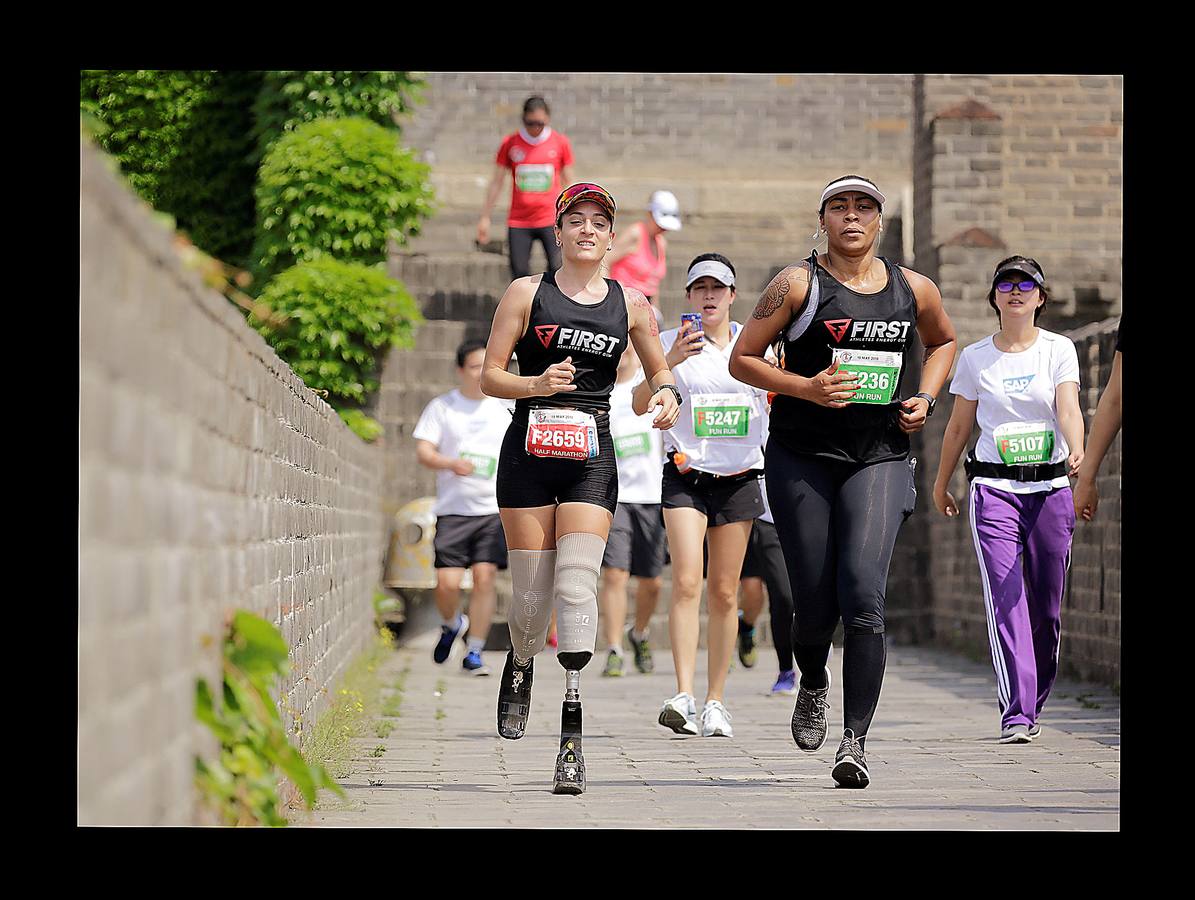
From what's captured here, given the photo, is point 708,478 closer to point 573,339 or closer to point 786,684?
point 573,339

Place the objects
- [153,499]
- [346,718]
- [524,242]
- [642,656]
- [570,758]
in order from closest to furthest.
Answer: [153,499]
[570,758]
[346,718]
[642,656]
[524,242]

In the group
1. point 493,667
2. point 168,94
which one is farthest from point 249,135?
point 493,667

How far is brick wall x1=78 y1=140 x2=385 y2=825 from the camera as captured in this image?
3.07 meters

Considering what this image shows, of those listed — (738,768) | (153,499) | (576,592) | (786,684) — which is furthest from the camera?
(786,684)

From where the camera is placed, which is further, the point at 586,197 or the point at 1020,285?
the point at 1020,285

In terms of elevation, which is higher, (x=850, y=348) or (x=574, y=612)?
(x=850, y=348)

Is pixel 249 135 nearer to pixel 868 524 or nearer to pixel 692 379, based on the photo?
pixel 692 379

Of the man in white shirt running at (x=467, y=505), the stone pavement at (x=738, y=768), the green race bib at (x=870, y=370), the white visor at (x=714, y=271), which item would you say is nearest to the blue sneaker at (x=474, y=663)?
the man in white shirt running at (x=467, y=505)

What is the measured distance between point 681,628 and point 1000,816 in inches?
117

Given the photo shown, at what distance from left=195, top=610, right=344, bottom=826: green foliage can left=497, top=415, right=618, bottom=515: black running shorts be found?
223 cm

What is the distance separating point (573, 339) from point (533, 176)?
28.2 ft

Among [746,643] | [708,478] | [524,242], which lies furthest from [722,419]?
[524,242]

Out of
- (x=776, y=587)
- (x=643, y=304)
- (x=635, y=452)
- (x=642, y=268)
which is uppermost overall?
(x=642, y=268)

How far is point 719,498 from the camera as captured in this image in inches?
334
